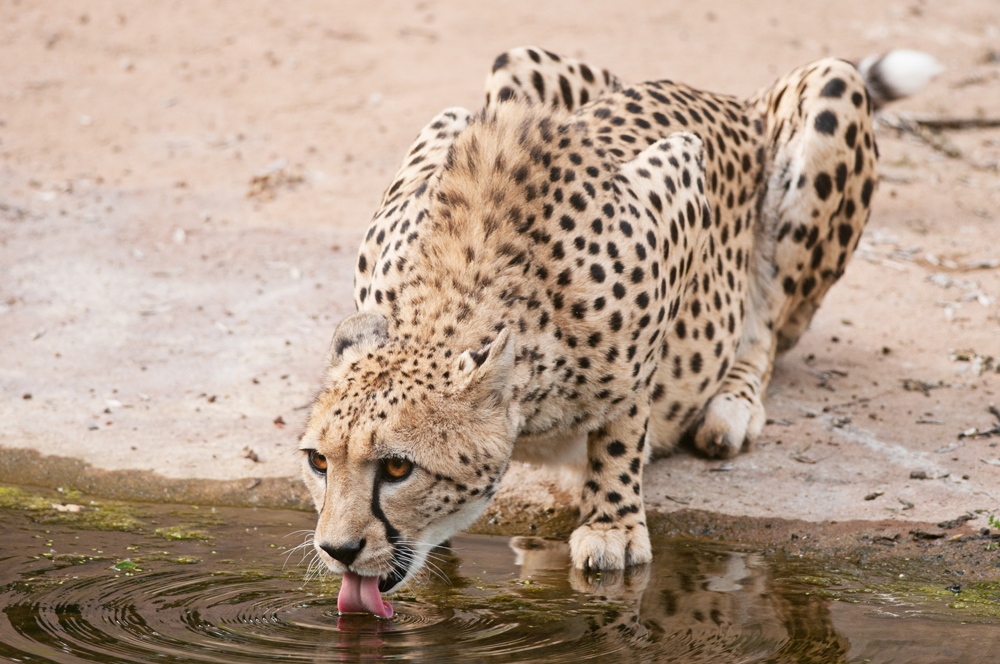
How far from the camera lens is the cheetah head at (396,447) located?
3146mm

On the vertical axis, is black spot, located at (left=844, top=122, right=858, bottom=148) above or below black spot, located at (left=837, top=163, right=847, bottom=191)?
above

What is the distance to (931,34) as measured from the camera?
12023mm

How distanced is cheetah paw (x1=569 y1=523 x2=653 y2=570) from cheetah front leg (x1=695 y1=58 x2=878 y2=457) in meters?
1.26

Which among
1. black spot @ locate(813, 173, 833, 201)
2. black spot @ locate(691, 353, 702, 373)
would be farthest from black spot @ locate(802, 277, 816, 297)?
black spot @ locate(691, 353, 702, 373)

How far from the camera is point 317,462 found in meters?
3.29

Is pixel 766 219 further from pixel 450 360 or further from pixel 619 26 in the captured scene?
pixel 619 26

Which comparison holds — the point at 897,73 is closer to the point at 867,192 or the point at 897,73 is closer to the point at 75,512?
the point at 867,192

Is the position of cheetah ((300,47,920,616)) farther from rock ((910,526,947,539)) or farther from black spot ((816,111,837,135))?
rock ((910,526,947,539))

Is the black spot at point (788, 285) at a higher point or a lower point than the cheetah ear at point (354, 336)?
higher

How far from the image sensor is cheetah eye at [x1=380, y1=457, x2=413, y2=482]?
3188mm

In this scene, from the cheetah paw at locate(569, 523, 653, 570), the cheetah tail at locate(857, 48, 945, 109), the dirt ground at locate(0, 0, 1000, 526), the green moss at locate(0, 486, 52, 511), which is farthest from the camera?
the cheetah tail at locate(857, 48, 945, 109)

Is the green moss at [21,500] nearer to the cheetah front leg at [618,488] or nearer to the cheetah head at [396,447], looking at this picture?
the cheetah head at [396,447]

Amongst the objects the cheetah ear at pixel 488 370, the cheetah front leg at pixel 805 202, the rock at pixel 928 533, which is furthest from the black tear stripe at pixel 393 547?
the cheetah front leg at pixel 805 202

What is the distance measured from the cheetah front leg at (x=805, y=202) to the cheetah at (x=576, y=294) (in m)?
0.01
